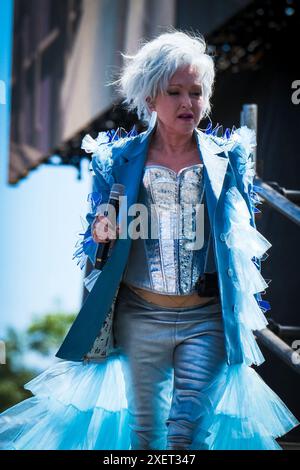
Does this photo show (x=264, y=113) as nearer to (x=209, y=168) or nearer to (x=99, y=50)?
(x=99, y=50)

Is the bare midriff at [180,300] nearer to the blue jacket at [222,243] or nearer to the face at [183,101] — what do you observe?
the blue jacket at [222,243]

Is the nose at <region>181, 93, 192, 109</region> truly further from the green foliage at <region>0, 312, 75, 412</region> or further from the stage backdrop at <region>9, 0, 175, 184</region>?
the green foliage at <region>0, 312, 75, 412</region>

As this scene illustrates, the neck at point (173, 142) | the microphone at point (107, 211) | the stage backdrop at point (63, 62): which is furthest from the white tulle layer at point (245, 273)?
the stage backdrop at point (63, 62)

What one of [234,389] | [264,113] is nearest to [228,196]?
[234,389]

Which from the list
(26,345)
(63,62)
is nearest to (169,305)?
(63,62)

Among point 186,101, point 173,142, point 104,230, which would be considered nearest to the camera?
point 104,230

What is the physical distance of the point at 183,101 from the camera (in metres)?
3.16

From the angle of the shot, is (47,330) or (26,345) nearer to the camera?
(26,345)

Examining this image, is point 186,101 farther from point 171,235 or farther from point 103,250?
point 103,250

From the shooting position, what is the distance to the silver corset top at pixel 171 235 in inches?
124

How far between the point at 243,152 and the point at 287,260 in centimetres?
162

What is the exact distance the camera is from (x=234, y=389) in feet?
10.2

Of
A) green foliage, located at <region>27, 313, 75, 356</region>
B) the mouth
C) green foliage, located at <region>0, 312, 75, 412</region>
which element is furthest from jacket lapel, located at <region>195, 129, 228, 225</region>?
green foliage, located at <region>27, 313, 75, 356</region>

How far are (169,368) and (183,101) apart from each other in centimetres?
91
